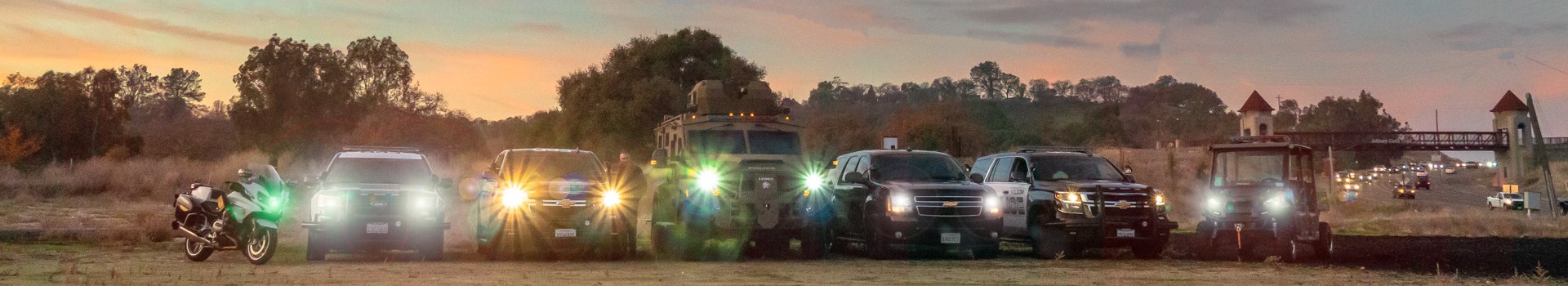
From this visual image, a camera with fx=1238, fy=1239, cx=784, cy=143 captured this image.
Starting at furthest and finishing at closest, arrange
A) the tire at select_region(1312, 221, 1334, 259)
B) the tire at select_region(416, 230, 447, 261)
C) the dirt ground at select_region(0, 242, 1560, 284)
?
the tire at select_region(1312, 221, 1334, 259), the tire at select_region(416, 230, 447, 261), the dirt ground at select_region(0, 242, 1560, 284)

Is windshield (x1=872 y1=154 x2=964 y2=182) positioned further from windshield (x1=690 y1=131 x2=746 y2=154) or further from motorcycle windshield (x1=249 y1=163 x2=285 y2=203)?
motorcycle windshield (x1=249 y1=163 x2=285 y2=203)

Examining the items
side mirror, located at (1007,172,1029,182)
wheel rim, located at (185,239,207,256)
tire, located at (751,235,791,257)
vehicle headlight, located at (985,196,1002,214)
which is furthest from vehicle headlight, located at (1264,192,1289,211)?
wheel rim, located at (185,239,207,256)

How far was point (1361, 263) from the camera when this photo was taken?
57.7 feet

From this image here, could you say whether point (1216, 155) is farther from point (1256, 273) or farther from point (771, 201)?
point (771, 201)

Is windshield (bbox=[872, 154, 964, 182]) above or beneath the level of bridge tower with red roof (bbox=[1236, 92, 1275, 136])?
beneath

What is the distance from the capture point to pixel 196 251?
16672mm

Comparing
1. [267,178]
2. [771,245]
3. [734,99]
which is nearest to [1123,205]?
[771,245]

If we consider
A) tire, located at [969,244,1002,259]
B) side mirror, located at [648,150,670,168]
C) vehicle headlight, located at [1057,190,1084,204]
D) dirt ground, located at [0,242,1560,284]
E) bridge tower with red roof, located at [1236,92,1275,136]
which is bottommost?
dirt ground, located at [0,242,1560,284]

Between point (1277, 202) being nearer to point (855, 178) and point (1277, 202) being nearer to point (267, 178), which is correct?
point (855, 178)

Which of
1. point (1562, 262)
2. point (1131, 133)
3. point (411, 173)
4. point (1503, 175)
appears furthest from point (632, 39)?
point (1131, 133)

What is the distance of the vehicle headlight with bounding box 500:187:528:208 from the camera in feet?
58.2

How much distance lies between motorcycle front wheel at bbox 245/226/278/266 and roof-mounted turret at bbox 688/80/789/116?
32.8ft

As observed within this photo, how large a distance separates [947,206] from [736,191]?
10.7 ft

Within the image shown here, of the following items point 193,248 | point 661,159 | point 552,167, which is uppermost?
point 661,159
